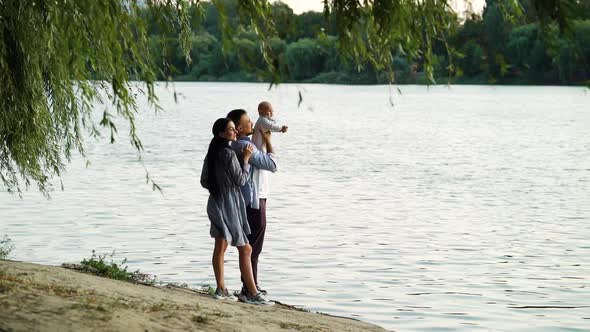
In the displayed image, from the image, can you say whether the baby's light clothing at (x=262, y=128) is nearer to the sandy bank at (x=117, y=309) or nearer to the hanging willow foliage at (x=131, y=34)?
the hanging willow foliage at (x=131, y=34)

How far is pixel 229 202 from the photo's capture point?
1028 cm

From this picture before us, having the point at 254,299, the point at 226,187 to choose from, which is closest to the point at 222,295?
the point at 254,299

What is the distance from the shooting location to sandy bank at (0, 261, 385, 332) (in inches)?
317

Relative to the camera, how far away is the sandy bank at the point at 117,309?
26.4 feet

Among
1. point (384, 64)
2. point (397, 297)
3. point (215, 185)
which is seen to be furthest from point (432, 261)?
point (384, 64)

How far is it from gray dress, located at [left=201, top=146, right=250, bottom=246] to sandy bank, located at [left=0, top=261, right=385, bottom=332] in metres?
0.64

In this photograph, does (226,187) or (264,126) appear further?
(264,126)

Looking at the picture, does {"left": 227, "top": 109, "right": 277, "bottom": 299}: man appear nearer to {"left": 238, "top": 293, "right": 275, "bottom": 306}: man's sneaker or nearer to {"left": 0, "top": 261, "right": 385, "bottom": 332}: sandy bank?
{"left": 238, "top": 293, "right": 275, "bottom": 306}: man's sneaker

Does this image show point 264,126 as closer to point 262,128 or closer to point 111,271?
point 262,128

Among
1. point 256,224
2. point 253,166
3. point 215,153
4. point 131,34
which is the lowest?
point 256,224

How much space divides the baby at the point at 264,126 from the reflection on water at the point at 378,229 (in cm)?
163

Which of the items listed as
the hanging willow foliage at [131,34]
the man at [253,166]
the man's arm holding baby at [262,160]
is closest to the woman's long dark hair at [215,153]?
the man at [253,166]

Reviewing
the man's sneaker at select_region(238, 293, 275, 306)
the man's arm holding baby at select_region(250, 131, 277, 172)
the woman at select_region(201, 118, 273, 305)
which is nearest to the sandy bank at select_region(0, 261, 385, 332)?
the man's sneaker at select_region(238, 293, 275, 306)

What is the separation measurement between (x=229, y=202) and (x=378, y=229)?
9995 mm
